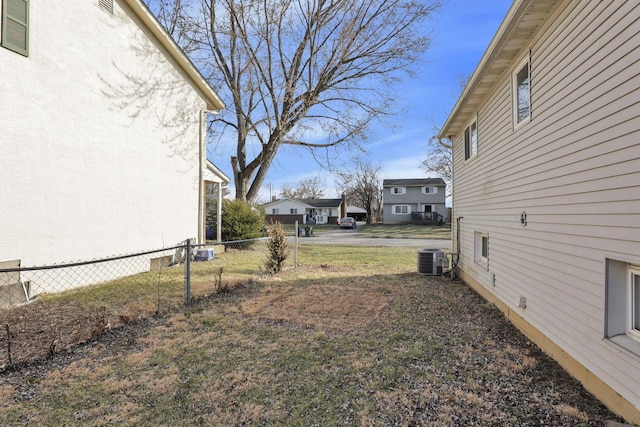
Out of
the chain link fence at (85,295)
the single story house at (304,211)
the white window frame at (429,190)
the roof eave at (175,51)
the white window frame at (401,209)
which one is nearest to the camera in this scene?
the chain link fence at (85,295)

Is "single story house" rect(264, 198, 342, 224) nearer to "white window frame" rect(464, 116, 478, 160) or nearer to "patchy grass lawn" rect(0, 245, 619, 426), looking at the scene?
"white window frame" rect(464, 116, 478, 160)

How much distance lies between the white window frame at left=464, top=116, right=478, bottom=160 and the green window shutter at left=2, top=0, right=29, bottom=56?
900cm

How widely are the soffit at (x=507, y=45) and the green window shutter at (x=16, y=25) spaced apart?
307 inches

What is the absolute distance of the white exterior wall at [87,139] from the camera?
5.91m

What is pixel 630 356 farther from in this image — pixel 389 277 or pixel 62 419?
pixel 389 277

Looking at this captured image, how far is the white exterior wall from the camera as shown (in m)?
5.91

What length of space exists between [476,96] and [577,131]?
3.91 m

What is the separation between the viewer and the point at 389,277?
9.07 meters

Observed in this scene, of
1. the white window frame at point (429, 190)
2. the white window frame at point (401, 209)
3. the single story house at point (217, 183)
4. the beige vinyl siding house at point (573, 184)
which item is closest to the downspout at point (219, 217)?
the single story house at point (217, 183)

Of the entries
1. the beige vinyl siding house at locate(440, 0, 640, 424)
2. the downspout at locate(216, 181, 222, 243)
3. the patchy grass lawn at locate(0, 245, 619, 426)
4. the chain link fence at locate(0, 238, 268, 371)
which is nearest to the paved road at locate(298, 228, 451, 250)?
the downspout at locate(216, 181, 222, 243)

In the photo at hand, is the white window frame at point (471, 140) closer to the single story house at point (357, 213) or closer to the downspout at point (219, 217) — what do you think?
the downspout at point (219, 217)

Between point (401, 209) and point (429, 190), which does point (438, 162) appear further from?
point (401, 209)

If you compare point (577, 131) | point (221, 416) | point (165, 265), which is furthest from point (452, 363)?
point (165, 265)

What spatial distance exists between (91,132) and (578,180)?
8.64 metres
